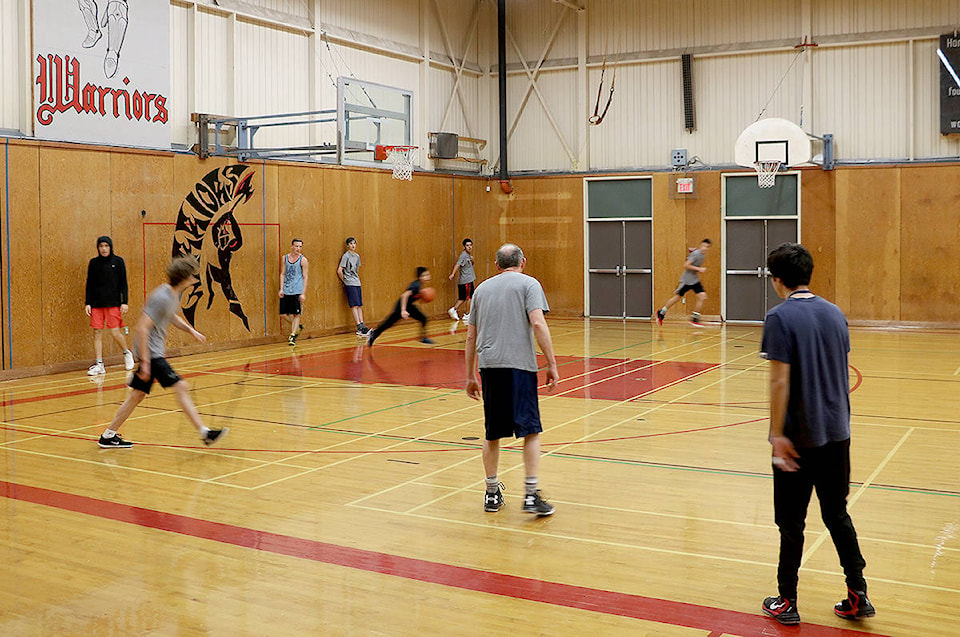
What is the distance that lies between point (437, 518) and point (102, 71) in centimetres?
1153

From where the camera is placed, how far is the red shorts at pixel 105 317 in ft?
49.8

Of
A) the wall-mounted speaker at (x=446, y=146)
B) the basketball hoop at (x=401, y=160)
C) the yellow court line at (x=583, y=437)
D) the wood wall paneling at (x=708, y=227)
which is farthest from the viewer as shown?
the wall-mounted speaker at (x=446, y=146)

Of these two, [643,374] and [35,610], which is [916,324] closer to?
[643,374]

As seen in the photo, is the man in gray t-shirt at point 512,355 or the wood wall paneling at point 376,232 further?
the wood wall paneling at point 376,232

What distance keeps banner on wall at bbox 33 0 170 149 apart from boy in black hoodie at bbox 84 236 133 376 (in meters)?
2.05

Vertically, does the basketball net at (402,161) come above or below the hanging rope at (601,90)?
below

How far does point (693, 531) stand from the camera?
6.94 meters

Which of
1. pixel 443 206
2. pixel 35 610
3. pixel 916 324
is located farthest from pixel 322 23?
pixel 35 610

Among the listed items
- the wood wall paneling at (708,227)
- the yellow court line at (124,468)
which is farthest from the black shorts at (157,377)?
the wood wall paneling at (708,227)

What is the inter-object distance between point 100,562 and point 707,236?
19.4 meters

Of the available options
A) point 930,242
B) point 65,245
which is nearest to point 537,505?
point 65,245

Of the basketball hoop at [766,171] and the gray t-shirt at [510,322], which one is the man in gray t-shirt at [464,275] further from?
the gray t-shirt at [510,322]

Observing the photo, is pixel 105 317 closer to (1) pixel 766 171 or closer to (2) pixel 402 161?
(2) pixel 402 161

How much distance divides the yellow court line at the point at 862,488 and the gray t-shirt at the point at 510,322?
7.46 feet
